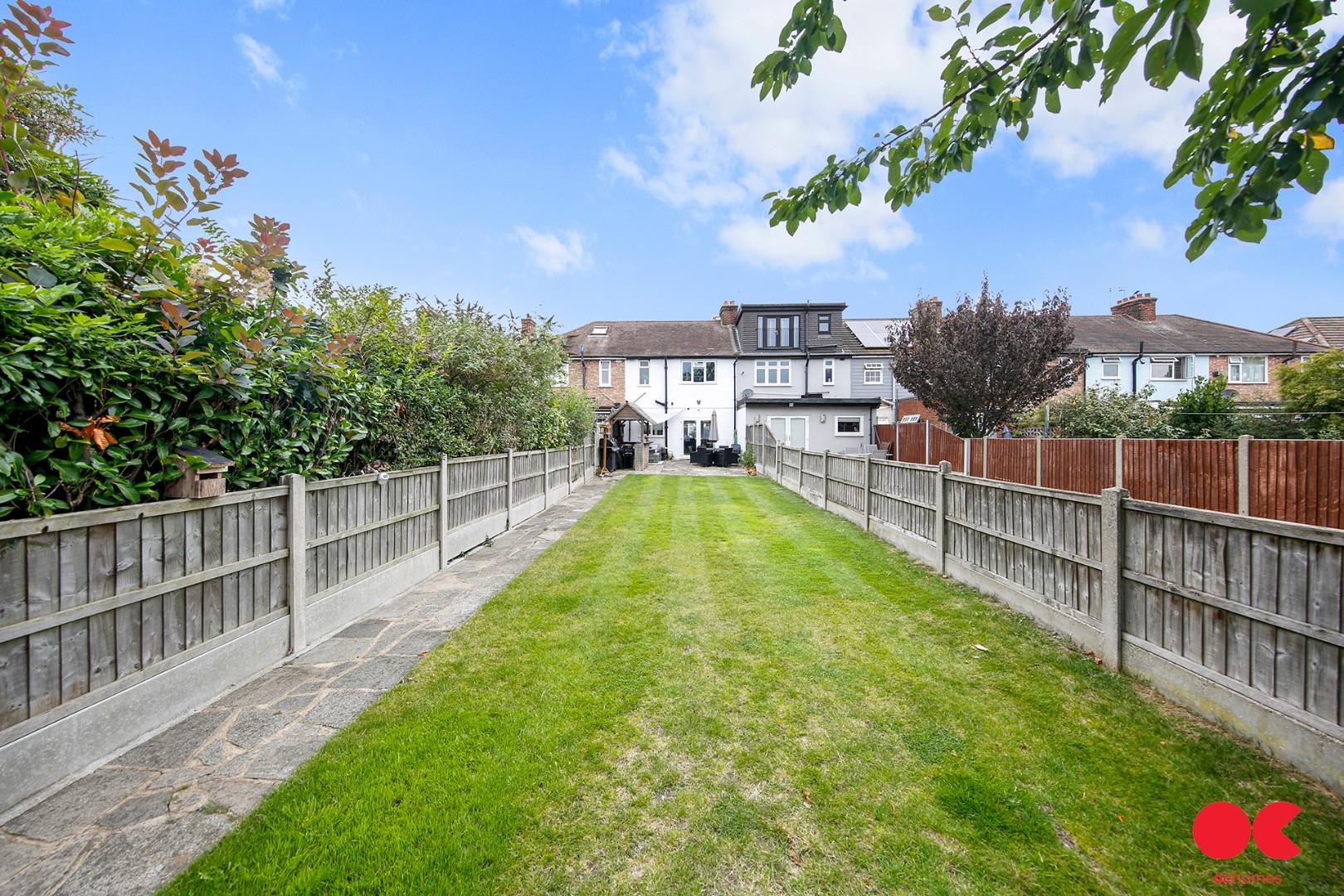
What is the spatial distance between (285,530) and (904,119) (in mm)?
4927

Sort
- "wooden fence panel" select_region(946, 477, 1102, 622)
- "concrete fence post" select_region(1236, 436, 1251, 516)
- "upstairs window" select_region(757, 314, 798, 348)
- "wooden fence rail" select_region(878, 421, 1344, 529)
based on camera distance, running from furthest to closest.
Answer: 1. "upstairs window" select_region(757, 314, 798, 348)
2. "concrete fence post" select_region(1236, 436, 1251, 516)
3. "wooden fence rail" select_region(878, 421, 1344, 529)
4. "wooden fence panel" select_region(946, 477, 1102, 622)

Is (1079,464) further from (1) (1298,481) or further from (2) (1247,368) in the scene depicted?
(2) (1247,368)

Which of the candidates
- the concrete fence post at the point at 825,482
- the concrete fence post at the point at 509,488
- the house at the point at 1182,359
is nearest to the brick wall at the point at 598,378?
the concrete fence post at the point at 825,482

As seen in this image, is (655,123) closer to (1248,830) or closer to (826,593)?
(826,593)

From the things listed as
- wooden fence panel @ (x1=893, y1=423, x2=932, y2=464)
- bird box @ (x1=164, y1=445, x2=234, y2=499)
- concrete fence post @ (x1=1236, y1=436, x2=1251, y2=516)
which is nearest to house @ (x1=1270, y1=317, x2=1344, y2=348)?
wooden fence panel @ (x1=893, y1=423, x2=932, y2=464)

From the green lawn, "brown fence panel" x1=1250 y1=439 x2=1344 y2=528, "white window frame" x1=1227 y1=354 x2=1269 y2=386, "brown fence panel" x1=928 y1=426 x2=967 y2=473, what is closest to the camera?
the green lawn

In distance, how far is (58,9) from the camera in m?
2.96

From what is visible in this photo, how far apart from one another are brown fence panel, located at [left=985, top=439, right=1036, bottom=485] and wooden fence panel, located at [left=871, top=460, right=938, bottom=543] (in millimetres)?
1707

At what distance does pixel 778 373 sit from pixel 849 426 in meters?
5.29

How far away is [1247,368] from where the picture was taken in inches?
1031

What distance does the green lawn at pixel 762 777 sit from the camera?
2059 millimetres

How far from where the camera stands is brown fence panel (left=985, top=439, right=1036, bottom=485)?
8.24 m

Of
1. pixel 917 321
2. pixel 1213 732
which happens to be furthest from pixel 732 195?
pixel 1213 732

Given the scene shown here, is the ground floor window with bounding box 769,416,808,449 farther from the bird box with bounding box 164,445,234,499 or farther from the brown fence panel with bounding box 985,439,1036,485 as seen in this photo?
the bird box with bounding box 164,445,234,499
